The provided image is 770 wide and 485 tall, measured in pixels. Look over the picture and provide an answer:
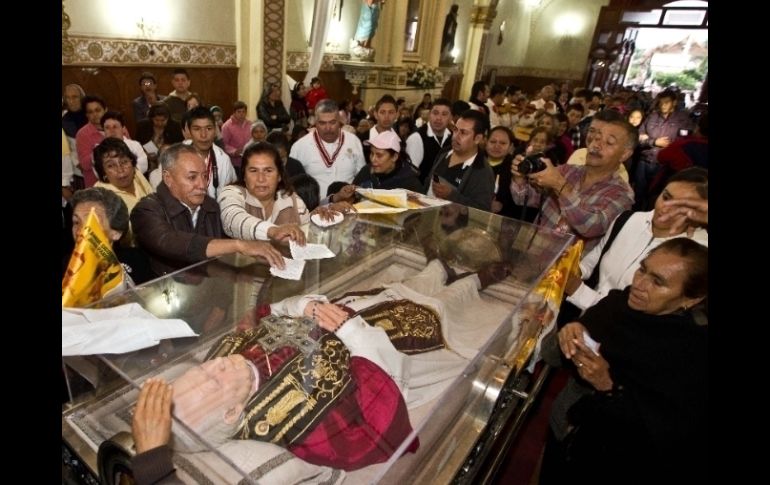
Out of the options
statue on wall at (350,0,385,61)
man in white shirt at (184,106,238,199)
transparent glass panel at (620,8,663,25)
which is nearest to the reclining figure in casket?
man in white shirt at (184,106,238,199)

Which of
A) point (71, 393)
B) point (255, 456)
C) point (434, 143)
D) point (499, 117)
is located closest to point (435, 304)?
point (255, 456)

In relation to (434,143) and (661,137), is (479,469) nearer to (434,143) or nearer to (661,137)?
(434,143)

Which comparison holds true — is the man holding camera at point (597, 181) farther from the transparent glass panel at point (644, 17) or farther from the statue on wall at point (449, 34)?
the transparent glass panel at point (644, 17)

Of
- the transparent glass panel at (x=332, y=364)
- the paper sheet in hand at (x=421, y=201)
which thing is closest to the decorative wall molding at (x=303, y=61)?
the paper sheet in hand at (x=421, y=201)

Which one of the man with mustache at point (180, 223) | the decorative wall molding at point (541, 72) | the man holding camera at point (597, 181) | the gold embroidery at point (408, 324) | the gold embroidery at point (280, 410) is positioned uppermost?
the decorative wall molding at point (541, 72)

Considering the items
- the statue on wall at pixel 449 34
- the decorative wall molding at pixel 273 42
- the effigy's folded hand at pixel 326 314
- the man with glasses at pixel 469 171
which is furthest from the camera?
A: the statue on wall at pixel 449 34

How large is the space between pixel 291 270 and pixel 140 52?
602 cm

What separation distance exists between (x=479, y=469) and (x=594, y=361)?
663mm

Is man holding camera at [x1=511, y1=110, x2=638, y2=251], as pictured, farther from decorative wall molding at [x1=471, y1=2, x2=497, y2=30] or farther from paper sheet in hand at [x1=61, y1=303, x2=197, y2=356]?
decorative wall molding at [x1=471, y1=2, x2=497, y2=30]

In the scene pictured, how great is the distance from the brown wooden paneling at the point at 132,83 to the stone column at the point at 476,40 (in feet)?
28.2

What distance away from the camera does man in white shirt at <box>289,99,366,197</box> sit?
3.50 m

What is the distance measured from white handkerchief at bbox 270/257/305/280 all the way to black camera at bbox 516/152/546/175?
4.33ft

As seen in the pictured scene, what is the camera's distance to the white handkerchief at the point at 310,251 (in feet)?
7.15
